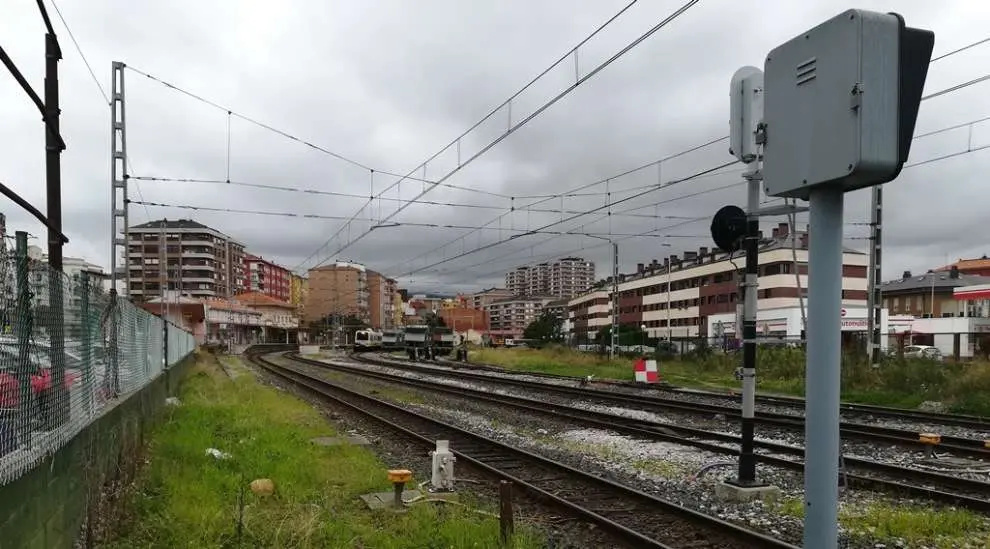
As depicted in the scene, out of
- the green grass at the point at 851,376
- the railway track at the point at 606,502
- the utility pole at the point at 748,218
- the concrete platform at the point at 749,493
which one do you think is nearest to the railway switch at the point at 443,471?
the railway track at the point at 606,502

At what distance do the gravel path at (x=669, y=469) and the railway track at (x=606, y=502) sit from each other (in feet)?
1.77

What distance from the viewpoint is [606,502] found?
835 centimetres

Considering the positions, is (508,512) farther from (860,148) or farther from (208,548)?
(860,148)

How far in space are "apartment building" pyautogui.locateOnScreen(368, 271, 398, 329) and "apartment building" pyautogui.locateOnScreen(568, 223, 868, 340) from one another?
47.9 m

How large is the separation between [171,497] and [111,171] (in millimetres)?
13289

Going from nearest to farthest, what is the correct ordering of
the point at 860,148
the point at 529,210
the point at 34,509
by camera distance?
the point at 860,148 → the point at 34,509 → the point at 529,210

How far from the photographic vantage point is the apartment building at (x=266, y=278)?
15738 cm

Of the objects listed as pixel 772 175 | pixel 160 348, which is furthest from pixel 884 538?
pixel 160 348

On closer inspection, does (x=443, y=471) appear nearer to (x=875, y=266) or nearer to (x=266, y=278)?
(x=875, y=266)

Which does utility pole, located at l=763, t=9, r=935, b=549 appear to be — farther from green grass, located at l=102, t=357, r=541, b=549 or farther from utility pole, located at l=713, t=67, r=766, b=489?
utility pole, located at l=713, t=67, r=766, b=489

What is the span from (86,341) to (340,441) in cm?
664

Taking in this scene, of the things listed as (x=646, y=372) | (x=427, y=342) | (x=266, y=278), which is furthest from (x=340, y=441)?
(x=266, y=278)

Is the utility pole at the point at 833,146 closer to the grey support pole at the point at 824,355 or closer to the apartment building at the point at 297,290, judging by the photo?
the grey support pole at the point at 824,355

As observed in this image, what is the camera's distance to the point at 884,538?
22.2ft
